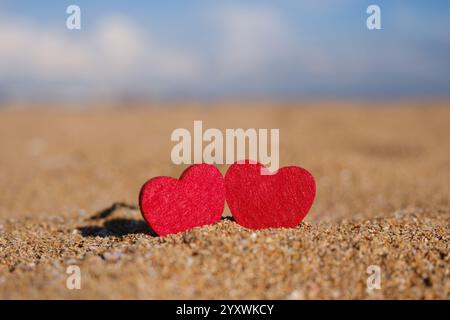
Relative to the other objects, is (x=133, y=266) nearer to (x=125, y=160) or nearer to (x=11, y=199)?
(x=11, y=199)

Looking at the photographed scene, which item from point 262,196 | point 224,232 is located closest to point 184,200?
point 224,232

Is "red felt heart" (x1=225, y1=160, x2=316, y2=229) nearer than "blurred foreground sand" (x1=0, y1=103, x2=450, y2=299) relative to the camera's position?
No

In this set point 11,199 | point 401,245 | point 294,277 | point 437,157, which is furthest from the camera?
point 437,157

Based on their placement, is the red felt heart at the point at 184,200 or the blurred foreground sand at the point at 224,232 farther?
the red felt heart at the point at 184,200

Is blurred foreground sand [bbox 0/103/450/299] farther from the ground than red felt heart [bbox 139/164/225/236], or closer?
closer

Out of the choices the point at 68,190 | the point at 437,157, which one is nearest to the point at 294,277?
the point at 68,190
